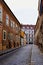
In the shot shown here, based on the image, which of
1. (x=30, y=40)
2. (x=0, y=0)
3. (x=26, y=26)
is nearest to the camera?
(x=0, y=0)

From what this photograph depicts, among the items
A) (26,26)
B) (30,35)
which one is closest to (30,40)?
(30,35)

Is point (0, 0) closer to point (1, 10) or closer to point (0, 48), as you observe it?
point (1, 10)

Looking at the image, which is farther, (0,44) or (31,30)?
(31,30)

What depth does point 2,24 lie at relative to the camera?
1332 inches

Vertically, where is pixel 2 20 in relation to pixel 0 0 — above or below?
below

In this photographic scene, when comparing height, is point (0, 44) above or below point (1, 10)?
below

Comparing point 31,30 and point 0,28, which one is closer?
point 0,28

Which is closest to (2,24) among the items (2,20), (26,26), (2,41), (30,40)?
(2,20)

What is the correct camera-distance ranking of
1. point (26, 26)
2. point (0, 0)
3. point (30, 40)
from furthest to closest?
point (26, 26) → point (30, 40) → point (0, 0)

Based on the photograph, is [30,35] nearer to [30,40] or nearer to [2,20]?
[30,40]

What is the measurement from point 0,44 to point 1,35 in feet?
5.10

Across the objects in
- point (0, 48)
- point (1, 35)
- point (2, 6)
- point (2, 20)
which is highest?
point (2, 6)

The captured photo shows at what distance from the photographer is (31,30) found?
157750 mm

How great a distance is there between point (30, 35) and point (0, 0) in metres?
119
